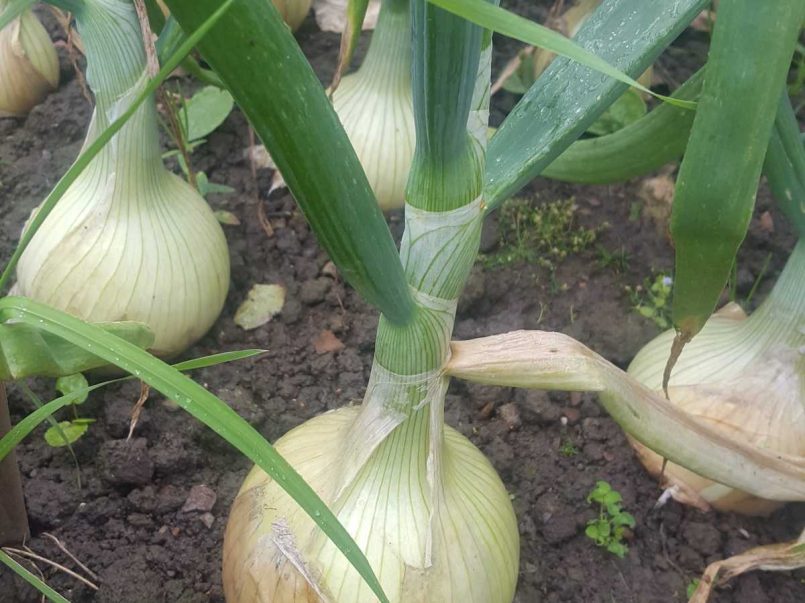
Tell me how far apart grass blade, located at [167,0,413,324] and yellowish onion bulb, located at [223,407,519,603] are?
21 centimetres

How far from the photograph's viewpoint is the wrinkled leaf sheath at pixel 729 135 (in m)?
0.54

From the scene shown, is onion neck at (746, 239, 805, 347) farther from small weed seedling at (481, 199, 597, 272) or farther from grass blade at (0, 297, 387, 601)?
grass blade at (0, 297, 387, 601)

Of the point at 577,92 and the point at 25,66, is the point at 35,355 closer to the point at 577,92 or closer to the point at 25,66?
the point at 577,92

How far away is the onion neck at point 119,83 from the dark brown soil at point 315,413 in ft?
0.94

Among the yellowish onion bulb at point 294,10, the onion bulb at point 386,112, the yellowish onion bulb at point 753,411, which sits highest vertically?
the yellowish onion bulb at point 294,10

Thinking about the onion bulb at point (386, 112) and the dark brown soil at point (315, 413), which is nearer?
the dark brown soil at point (315, 413)

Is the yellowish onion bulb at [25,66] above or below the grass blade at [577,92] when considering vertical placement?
below

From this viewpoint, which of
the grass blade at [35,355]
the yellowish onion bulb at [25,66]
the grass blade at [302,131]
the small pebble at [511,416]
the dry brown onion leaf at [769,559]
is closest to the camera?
the grass blade at [302,131]

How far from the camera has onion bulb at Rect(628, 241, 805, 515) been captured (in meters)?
1.00

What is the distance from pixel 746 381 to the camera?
103 cm

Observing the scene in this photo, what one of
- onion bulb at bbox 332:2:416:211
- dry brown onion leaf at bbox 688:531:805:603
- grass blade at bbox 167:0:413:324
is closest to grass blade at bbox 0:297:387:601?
grass blade at bbox 167:0:413:324

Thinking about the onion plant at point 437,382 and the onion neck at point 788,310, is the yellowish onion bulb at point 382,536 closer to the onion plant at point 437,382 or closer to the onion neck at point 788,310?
the onion plant at point 437,382

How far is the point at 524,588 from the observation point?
3.30ft

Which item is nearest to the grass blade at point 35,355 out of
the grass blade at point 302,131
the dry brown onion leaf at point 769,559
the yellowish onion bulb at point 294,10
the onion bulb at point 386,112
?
the grass blade at point 302,131
